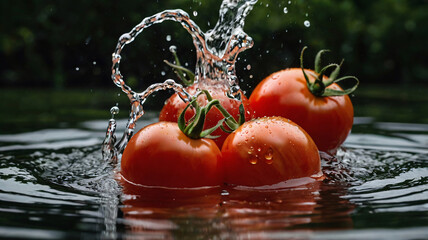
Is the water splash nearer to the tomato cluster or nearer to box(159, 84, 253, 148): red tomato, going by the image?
box(159, 84, 253, 148): red tomato

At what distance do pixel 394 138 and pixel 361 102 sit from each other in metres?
2.77

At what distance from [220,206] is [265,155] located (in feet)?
0.88

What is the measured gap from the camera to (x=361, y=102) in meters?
6.16

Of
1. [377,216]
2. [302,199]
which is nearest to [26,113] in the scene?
[302,199]

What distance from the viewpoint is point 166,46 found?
24.7 feet

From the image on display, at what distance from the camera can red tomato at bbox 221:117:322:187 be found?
200 centimetres

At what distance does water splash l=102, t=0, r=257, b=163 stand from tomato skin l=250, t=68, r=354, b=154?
0.13 meters

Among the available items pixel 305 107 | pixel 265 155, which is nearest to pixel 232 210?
pixel 265 155

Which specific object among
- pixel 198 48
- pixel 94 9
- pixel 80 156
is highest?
pixel 94 9

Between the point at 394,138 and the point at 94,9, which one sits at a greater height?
the point at 94,9

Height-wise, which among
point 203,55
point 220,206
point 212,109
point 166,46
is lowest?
point 220,206

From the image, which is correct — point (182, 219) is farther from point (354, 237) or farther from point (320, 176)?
point (320, 176)

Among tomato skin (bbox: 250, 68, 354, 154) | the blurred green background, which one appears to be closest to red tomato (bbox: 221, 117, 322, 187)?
tomato skin (bbox: 250, 68, 354, 154)

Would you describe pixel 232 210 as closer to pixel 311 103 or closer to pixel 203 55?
pixel 311 103
